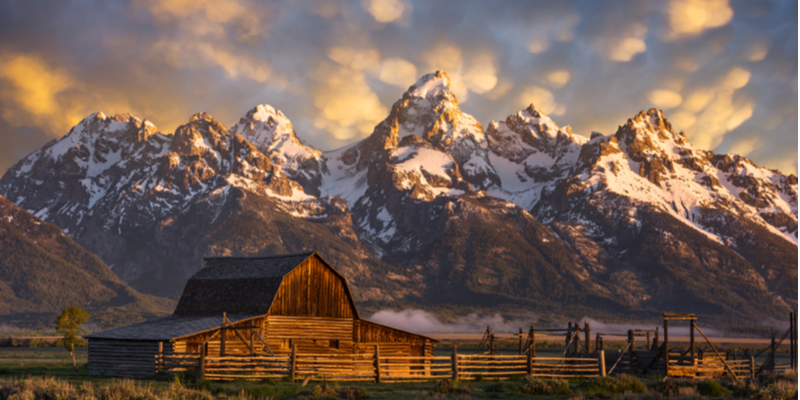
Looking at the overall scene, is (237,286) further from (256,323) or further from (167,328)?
(167,328)

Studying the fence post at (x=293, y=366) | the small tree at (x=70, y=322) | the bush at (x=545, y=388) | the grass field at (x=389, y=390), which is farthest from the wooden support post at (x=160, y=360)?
the small tree at (x=70, y=322)

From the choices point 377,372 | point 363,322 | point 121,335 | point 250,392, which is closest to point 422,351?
point 363,322

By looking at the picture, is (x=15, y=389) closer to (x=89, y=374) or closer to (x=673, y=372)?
(x=89, y=374)

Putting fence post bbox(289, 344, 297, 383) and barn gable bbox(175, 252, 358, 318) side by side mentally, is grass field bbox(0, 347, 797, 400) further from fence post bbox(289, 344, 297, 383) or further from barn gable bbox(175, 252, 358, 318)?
barn gable bbox(175, 252, 358, 318)

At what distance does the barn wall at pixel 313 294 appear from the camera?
162 ft

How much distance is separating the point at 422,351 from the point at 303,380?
806 inches

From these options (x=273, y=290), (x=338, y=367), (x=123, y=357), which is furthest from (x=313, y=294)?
(x=123, y=357)

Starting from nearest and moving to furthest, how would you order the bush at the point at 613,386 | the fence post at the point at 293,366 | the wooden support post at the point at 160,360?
the bush at the point at 613,386
the fence post at the point at 293,366
the wooden support post at the point at 160,360

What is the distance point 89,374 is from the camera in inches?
1687

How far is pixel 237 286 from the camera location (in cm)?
5209

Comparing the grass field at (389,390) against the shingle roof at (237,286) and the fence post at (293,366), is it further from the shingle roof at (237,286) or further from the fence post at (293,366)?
the shingle roof at (237,286)

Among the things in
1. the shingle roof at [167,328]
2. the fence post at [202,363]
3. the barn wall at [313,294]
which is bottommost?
the fence post at [202,363]

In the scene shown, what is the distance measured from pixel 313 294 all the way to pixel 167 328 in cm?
1034

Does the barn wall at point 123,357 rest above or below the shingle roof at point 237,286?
below
